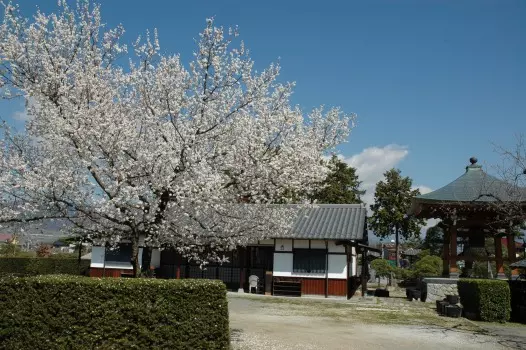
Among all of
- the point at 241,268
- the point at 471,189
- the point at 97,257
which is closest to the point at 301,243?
the point at 241,268

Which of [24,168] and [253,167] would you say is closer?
[24,168]

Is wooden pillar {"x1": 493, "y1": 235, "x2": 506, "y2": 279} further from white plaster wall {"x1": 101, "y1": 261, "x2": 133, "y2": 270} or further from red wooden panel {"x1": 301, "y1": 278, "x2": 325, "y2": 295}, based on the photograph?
white plaster wall {"x1": 101, "y1": 261, "x2": 133, "y2": 270}

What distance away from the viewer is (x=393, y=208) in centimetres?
4116

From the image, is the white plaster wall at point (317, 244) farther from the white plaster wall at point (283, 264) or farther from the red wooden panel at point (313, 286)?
the red wooden panel at point (313, 286)

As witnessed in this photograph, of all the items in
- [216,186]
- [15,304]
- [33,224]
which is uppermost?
[216,186]

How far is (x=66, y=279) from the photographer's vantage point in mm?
8406

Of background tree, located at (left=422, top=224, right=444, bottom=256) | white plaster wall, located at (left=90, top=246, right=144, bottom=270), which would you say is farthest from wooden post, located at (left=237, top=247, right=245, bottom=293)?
background tree, located at (left=422, top=224, right=444, bottom=256)

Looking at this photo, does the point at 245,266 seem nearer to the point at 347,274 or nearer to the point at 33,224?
the point at 347,274

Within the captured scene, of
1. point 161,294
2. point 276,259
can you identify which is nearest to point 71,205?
point 161,294

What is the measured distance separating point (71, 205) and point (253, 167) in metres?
3.71

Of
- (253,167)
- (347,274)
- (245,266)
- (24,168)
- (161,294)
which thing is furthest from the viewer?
(245,266)

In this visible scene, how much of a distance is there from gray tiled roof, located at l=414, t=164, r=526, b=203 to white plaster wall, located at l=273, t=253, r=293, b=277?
7.11 m

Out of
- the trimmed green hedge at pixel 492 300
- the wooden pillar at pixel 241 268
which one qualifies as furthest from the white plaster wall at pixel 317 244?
the trimmed green hedge at pixel 492 300

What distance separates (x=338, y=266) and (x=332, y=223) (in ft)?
8.34
